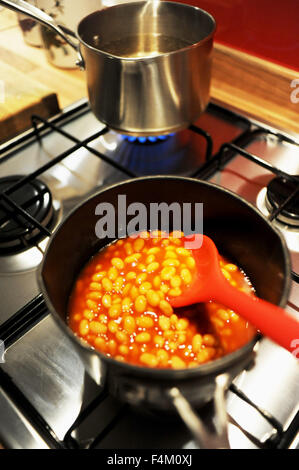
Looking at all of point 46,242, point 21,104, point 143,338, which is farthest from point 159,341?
point 21,104

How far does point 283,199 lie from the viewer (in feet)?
2.91

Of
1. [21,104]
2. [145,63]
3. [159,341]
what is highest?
[145,63]

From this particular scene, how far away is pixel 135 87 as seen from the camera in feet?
2.71

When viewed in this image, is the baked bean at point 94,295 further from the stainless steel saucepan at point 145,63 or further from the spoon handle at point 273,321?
the stainless steel saucepan at point 145,63

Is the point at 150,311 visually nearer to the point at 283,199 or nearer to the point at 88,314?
the point at 88,314

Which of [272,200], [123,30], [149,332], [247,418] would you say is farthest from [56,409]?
[123,30]

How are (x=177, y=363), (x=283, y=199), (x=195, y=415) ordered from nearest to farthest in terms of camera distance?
Result: (x=195, y=415), (x=177, y=363), (x=283, y=199)

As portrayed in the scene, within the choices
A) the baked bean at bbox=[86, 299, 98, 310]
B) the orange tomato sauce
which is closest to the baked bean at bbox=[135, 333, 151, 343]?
the orange tomato sauce

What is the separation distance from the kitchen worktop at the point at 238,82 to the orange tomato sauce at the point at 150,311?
1.98 feet

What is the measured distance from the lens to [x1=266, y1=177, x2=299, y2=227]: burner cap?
87 cm

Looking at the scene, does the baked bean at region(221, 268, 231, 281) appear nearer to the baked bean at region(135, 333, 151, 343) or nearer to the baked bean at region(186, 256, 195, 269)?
the baked bean at region(186, 256, 195, 269)

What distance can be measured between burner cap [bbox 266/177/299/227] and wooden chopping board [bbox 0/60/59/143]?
28.5 inches

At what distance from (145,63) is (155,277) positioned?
0.44 metres
